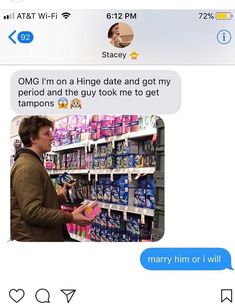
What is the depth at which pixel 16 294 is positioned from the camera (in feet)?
5.03

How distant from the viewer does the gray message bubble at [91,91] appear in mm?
1518

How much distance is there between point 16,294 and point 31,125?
662mm

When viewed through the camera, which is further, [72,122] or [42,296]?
[72,122]

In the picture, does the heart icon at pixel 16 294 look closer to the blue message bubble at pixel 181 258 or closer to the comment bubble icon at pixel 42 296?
the comment bubble icon at pixel 42 296

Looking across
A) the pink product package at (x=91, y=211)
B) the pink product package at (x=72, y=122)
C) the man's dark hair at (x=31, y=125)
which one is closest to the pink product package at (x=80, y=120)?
the pink product package at (x=72, y=122)

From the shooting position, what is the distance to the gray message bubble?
4.98ft

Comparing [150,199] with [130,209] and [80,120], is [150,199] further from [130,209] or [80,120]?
[80,120]

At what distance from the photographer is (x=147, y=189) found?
229 cm

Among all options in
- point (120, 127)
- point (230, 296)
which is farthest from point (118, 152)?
point (230, 296)

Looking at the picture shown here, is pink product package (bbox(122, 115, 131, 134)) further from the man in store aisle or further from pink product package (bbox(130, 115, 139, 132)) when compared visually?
the man in store aisle

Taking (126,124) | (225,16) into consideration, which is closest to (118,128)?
(126,124)

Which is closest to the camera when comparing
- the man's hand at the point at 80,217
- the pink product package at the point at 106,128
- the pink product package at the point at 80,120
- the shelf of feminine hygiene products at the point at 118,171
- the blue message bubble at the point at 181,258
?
the blue message bubble at the point at 181,258

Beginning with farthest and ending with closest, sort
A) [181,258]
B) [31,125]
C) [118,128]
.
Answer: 1. [118,128]
2. [31,125]
3. [181,258]

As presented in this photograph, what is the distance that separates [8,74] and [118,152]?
118cm
